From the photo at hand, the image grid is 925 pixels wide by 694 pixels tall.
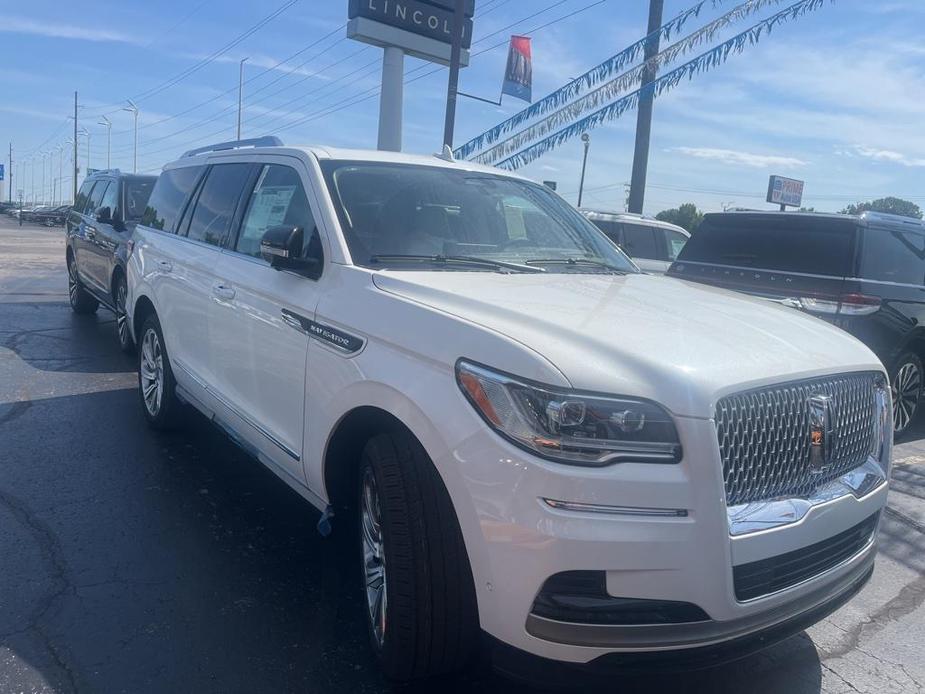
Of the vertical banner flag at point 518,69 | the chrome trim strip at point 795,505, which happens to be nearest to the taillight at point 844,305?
the chrome trim strip at point 795,505

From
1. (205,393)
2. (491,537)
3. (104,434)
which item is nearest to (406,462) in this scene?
(491,537)

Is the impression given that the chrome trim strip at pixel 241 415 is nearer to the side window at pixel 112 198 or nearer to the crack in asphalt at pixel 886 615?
the crack in asphalt at pixel 886 615

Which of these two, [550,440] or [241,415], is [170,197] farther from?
[550,440]

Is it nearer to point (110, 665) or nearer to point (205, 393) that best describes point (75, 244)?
point (205, 393)

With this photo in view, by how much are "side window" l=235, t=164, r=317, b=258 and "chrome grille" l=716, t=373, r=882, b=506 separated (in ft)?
6.90

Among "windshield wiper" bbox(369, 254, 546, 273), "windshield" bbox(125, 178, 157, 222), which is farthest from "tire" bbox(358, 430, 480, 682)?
"windshield" bbox(125, 178, 157, 222)

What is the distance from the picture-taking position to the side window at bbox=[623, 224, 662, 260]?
45.8 ft

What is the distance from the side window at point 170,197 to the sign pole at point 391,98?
14858mm

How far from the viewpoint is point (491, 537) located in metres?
2.40

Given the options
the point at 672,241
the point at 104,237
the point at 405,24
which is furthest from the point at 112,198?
the point at 405,24

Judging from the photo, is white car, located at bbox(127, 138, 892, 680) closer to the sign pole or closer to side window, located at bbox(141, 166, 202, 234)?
side window, located at bbox(141, 166, 202, 234)

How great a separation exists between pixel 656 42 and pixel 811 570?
34.3 ft

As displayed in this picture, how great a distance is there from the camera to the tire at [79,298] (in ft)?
36.8

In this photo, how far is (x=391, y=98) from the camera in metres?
21.2
